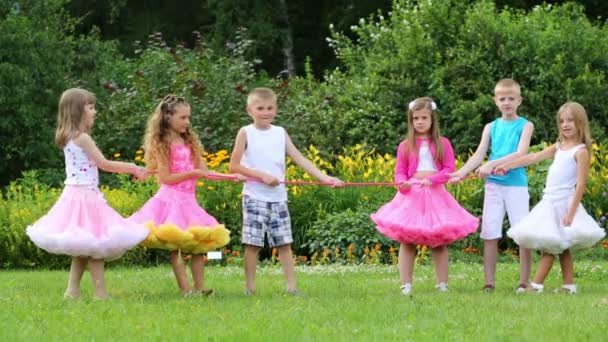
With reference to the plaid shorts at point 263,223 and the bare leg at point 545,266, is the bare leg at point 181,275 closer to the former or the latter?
the plaid shorts at point 263,223

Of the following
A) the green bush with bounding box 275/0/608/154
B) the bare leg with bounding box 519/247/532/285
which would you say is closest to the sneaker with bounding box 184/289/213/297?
the bare leg with bounding box 519/247/532/285

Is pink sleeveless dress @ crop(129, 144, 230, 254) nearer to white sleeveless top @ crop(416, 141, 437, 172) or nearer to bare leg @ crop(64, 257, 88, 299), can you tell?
bare leg @ crop(64, 257, 88, 299)

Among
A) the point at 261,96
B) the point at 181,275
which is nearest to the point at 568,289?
the point at 261,96

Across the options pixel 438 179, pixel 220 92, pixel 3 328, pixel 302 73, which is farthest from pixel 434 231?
pixel 302 73

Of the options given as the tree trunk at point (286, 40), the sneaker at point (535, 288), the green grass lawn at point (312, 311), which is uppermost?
the tree trunk at point (286, 40)

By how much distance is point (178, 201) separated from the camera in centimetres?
873

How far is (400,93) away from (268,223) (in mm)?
7732

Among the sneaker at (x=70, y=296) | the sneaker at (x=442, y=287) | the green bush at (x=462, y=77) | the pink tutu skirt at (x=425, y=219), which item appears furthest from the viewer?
the green bush at (x=462, y=77)

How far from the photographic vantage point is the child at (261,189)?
8898 millimetres

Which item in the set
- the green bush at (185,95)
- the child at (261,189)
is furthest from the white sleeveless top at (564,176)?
the green bush at (185,95)

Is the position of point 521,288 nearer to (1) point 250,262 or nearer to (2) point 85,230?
(1) point 250,262

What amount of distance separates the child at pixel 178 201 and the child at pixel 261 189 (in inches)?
9.5

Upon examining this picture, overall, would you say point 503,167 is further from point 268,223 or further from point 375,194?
point 375,194

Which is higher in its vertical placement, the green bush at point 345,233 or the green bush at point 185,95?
the green bush at point 185,95
